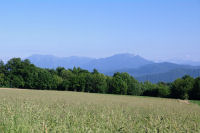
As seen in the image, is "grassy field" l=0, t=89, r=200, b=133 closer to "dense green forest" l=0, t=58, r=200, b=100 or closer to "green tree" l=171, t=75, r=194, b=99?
"dense green forest" l=0, t=58, r=200, b=100

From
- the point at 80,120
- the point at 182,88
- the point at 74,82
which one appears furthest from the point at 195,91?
the point at 80,120

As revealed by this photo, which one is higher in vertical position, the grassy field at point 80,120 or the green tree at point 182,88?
the green tree at point 182,88

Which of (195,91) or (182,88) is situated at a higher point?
(182,88)

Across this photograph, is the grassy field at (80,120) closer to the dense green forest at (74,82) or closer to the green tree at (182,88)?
the dense green forest at (74,82)

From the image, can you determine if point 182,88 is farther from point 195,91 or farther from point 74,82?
point 74,82

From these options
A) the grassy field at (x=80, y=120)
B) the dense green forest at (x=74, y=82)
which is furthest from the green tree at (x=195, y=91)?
the grassy field at (x=80, y=120)

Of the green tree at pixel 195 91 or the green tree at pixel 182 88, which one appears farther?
the green tree at pixel 182 88

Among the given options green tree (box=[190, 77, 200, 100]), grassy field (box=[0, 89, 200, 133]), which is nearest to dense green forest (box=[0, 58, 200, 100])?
green tree (box=[190, 77, 200, 100])

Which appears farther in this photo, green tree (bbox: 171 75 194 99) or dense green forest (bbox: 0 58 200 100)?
green tree (bbox: 171 75 194 99)

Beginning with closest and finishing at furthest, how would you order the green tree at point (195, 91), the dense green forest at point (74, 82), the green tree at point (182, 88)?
the dense green forest at point (74, 82), the green tree at point (195, 91), the green tree at point (182, 88)

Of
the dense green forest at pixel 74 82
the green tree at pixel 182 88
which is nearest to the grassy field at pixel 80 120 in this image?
the dense green forest at pixel 74 82

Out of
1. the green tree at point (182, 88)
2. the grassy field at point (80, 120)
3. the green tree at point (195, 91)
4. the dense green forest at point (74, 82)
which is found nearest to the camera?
the grassy field at point (80, 120)

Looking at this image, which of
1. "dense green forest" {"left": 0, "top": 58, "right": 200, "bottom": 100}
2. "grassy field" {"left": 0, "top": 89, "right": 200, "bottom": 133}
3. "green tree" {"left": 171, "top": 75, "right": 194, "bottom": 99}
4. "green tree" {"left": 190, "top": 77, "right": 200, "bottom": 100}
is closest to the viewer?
"grassy field" {"left": 0, "top": 89, "right": 200, "bottom": 133}

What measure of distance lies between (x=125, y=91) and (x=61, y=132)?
256ft
